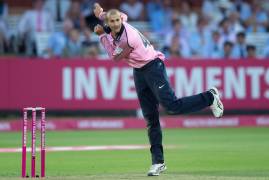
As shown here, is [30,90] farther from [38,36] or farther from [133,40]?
[133,40]

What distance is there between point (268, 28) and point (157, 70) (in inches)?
469

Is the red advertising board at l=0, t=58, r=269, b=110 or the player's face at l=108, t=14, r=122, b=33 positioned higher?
the player's face at l=108, t=14, r=122, b=33

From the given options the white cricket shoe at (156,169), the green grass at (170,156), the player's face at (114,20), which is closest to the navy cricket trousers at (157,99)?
the white cricket shoe at (156,169)

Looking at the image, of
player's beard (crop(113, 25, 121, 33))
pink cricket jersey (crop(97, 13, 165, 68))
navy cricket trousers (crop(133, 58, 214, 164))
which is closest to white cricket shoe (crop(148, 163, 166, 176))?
navy cricket trousers (crop(133, 58, 214, 164))

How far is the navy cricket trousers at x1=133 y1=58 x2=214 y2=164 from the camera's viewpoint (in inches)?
335

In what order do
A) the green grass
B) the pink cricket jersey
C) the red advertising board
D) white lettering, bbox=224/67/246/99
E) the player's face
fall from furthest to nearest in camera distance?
white lettering, bbox=224/67/246/99, the red advertising board, the green grass, the pink cricket jersey, the player's face

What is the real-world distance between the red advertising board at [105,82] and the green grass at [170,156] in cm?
119

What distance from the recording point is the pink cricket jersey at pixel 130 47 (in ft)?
27.7

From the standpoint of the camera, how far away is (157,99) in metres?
8.70

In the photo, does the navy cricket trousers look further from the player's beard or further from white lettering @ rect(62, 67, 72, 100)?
white lettering @ rect(62, 67, 72, 100)

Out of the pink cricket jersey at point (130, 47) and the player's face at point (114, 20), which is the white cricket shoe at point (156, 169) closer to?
the pink cricket jersey at point (130, 47)

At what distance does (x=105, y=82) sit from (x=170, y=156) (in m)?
6.06

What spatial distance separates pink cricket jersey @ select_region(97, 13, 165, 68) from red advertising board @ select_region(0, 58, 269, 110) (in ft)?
26.4

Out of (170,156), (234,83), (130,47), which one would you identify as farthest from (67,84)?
(130,47)
